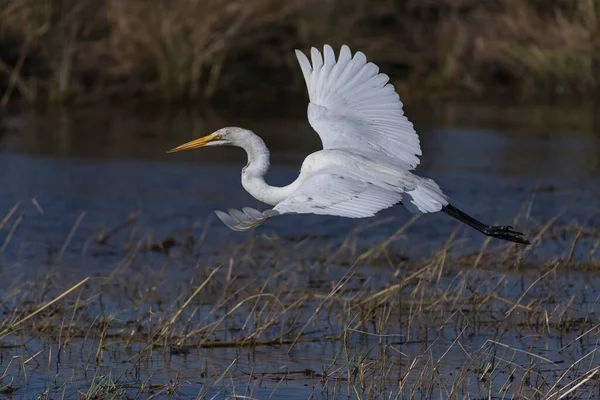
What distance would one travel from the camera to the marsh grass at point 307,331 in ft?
17.1

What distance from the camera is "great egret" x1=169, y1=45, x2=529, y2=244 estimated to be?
4.96 m

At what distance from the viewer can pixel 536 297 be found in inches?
261

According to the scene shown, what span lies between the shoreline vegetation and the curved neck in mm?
7498

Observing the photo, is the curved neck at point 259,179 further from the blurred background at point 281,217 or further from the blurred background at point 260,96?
the blurred background at point 260,96

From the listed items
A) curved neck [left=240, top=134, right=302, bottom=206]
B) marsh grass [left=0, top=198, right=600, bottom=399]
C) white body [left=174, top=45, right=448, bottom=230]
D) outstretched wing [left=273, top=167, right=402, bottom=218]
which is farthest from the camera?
curved neck [left=240, top=134, right=302, bottom=206]

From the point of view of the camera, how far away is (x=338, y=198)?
4.88m

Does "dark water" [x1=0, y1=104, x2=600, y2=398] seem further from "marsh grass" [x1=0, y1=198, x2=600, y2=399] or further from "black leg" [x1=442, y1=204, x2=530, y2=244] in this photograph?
"black leg" [x1=442, y1=204, x2=530, y2=244]

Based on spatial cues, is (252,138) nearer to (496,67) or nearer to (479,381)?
(479,381)

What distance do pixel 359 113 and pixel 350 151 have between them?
330 millimetres


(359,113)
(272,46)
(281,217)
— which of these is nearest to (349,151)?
(359,113)

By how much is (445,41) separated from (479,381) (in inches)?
404

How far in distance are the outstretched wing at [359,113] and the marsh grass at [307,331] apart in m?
0.62

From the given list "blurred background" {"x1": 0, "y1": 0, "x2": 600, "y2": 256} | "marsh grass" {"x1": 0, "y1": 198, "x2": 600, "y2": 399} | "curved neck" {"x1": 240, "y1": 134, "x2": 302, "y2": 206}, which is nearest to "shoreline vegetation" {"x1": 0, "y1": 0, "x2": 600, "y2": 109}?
"blurred background" {"x1": 0, "y1": 0, "x2": 600, "y2": 256}

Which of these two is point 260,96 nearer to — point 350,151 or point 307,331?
point 307,331
